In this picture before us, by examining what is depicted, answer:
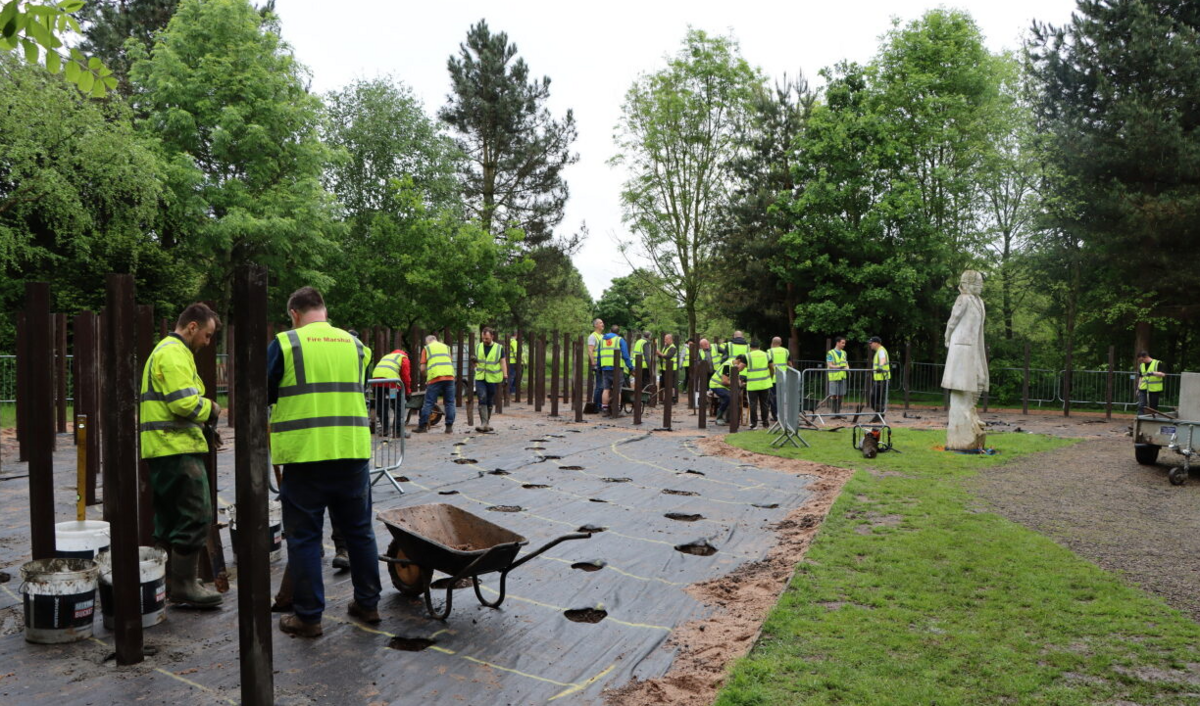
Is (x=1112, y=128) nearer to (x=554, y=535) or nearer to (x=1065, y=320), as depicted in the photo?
(x=1065, y=320)

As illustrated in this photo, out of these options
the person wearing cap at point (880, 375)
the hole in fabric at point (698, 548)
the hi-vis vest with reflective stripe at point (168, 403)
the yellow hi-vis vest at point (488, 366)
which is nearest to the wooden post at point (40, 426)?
the hi-vis vest with reflective stripe at point (168, 403)

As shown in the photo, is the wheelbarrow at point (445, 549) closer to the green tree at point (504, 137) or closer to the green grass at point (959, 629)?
the green grass at point (959, 629)

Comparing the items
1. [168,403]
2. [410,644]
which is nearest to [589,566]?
[410,644]

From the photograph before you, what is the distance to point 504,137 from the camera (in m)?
34.6

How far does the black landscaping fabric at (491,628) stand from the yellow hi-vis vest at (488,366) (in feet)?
19.2

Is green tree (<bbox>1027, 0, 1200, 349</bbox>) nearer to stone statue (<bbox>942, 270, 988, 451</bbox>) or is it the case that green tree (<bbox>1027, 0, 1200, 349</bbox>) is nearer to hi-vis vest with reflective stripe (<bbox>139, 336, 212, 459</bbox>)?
stone statue (<bbox>942, 270, 988, 451</bbox>)

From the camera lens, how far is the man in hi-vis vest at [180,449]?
4738mm

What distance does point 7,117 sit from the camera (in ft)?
58.7

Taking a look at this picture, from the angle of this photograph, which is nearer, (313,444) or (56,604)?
(56,604)

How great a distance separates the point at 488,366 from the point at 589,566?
9219mm

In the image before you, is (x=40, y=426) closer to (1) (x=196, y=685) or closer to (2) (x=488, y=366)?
(1) (x=196, y=685)

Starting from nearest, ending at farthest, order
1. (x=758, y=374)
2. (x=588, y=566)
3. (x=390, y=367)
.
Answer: (x=588, y=566)
(x=390, y=367)
(x=758, y=374)

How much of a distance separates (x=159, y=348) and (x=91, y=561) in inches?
48.6

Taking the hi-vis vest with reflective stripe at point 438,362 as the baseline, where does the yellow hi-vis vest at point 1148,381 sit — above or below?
below
